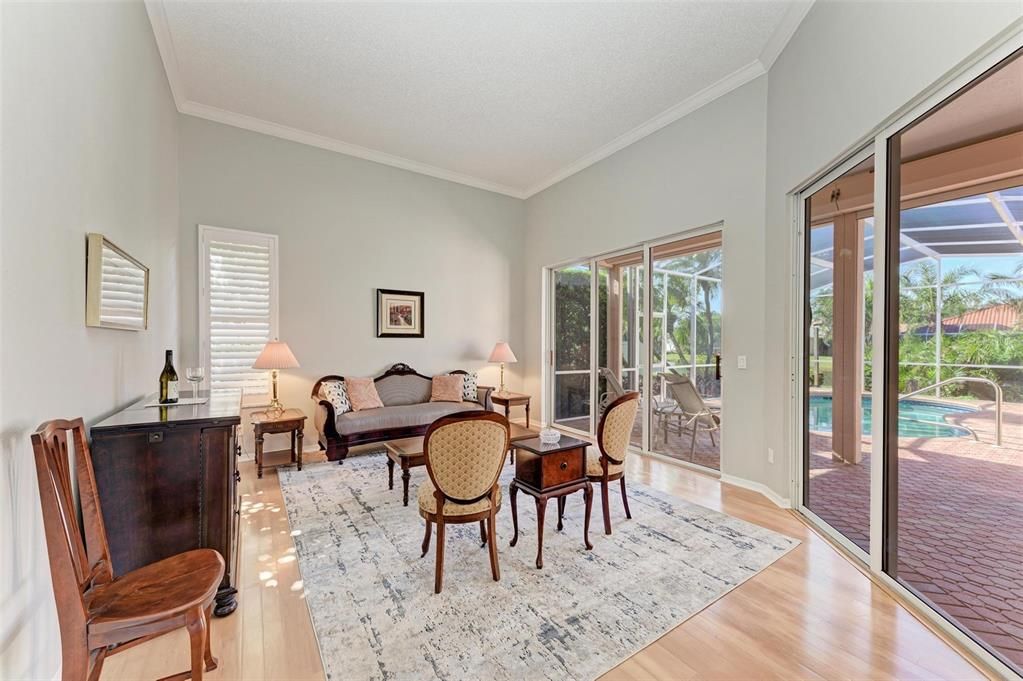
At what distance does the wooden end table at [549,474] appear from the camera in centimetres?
264

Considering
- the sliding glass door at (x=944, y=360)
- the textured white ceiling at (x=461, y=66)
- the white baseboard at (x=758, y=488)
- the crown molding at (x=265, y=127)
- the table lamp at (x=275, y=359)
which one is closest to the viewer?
the sliding glass door at (x=944, y=360)

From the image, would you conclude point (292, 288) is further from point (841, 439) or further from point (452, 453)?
point (841, 439)

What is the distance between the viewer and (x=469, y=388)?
5906mm

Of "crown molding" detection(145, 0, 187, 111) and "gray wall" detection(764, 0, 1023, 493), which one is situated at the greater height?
"crown molding" detection(145, 0, 187, 111)

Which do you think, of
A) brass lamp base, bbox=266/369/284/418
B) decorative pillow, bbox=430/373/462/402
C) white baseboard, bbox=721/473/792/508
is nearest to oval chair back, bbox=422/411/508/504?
white baseboard, bbox=721/473/792/508

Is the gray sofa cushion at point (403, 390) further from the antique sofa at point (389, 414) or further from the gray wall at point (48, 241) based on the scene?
the gray wall at point (48, 241)

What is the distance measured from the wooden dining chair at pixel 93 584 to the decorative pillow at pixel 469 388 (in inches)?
→ 163

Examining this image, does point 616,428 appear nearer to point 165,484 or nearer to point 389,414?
point 165,484

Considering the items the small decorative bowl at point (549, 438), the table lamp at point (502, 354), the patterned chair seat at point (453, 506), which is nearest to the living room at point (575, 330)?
the patterned chair seat at point (453, 506)

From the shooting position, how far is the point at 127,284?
2.34m

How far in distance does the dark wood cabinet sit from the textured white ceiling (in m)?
3.00

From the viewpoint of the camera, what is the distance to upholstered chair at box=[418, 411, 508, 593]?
88.1 inches

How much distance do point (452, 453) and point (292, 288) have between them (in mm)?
3715

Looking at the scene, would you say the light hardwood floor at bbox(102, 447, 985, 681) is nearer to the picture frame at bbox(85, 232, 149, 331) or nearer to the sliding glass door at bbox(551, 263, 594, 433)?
the picture frame at bbox(85, 232, 149, 331)
